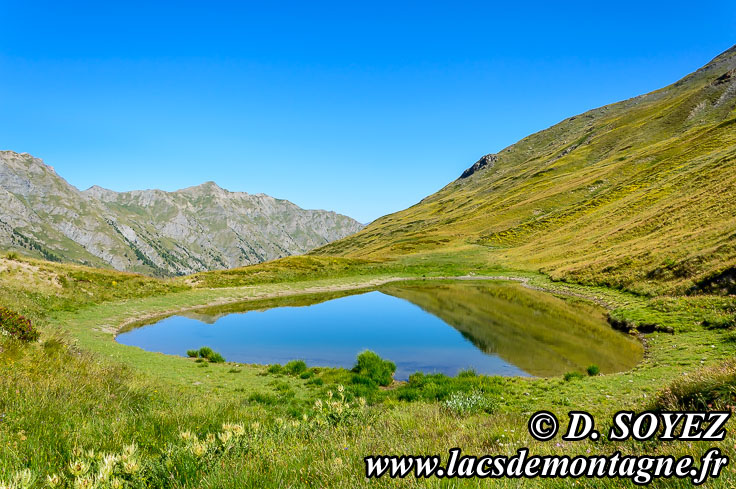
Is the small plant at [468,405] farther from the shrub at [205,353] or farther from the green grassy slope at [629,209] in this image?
the green grassy slope at [629,209]

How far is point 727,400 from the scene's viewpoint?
226 inches

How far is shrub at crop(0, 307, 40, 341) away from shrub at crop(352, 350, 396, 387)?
506 inches

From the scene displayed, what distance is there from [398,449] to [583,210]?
100602 millimetres

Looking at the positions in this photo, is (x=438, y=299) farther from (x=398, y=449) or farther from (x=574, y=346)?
(x=398, y=449)

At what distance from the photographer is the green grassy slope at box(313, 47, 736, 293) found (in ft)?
114

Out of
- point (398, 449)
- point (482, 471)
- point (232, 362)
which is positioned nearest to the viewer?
point (482, 471)

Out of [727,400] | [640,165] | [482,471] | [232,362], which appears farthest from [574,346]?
[640,165]

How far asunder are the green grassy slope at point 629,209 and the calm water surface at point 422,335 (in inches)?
366

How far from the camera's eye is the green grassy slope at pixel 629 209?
3472 cm

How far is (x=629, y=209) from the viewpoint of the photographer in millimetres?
67500

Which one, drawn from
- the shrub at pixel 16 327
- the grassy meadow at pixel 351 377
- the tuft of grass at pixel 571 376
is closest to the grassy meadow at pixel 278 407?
the grassy meadow at pixel 351 377

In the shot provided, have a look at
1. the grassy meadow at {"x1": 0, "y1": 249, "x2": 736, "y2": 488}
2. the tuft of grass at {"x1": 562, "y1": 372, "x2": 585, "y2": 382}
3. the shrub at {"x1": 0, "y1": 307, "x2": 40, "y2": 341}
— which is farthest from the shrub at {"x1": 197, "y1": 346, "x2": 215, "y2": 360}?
the tuft of grass at {"x1": 562, "y1": 372, "x2": 585, "y2": 382}

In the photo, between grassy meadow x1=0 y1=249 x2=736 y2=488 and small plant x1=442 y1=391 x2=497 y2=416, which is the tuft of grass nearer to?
grassy meadow x1=0 y1=249 x2=736 y2=488

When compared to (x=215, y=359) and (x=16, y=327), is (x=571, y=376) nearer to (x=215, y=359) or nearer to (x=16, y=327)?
(x=215, y=359)
